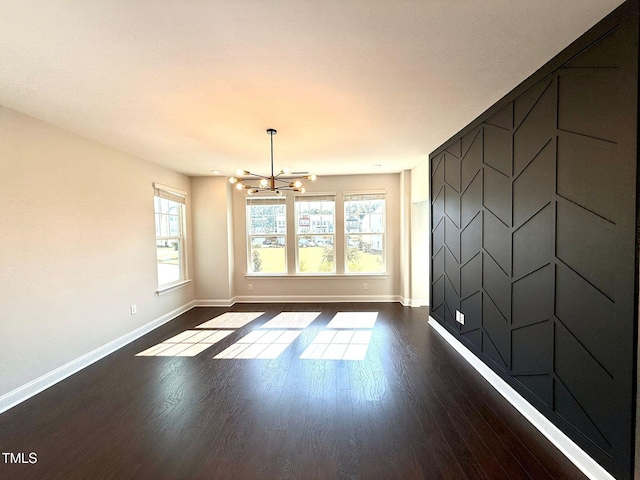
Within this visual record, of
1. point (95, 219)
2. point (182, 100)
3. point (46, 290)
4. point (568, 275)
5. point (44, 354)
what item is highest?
point (182, 100)

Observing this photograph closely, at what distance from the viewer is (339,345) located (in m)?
3.77

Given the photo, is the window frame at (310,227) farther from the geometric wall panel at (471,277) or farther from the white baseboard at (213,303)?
the geometric wall panel at (471,277)

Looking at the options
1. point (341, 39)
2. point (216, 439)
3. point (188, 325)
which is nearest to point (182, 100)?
point (341, 39)

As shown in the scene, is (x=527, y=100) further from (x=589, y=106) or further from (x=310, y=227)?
(x=310, y=227)

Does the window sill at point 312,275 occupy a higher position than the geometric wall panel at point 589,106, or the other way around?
the geometric wall panel at point 589,106

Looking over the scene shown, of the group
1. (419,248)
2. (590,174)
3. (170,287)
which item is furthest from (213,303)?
(590,174)

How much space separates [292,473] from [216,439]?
647 mm

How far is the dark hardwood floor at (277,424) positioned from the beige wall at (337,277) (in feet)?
8.50

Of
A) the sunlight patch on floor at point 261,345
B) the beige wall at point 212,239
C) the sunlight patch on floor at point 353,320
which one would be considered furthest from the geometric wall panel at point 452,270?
the beige wall at point 212,239

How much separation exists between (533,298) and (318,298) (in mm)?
4274

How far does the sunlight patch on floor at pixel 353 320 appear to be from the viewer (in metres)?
4.55

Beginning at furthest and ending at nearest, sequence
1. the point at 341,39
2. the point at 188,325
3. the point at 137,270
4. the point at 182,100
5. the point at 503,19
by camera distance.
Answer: the point at 188,325 < the point at 137,270 < the point at 182,100 < the point at 341,39 < the point at 503,19

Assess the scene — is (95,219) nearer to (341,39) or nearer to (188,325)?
(188,325)

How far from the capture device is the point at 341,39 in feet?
5.68
